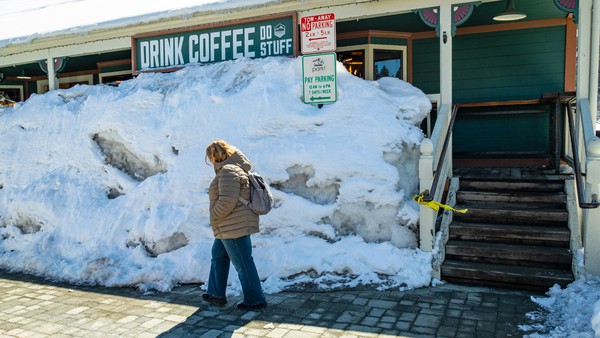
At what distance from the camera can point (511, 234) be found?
6.34m

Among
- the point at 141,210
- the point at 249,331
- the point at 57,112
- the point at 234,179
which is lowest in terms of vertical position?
the point at 249,331

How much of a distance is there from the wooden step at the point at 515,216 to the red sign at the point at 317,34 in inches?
117

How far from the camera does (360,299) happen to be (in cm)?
551

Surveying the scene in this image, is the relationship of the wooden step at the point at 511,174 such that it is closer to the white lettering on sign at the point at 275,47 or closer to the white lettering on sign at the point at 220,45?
the white lettering on sign at the point at 275,47

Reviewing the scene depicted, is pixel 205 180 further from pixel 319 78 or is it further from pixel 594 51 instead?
pixel 594 51

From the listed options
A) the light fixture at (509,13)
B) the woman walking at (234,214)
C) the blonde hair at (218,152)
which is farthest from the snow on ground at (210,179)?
the light fixture at (509,13)

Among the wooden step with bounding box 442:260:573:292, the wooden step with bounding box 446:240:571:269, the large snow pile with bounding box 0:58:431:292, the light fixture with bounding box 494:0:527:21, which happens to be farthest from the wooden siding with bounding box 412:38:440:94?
the wooden step with bounding box 442:260:573:292

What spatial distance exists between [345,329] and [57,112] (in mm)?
7091

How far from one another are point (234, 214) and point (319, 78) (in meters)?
3.16

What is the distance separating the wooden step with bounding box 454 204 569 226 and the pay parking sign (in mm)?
2483

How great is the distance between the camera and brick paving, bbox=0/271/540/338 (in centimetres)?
472

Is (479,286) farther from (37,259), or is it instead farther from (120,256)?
(37,259)

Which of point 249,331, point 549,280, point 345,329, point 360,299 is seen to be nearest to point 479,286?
point 549,280

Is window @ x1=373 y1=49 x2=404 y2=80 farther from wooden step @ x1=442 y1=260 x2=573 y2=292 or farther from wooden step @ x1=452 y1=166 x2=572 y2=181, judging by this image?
wooden step @ x1=442 y1=260 x2=573 y2=292
